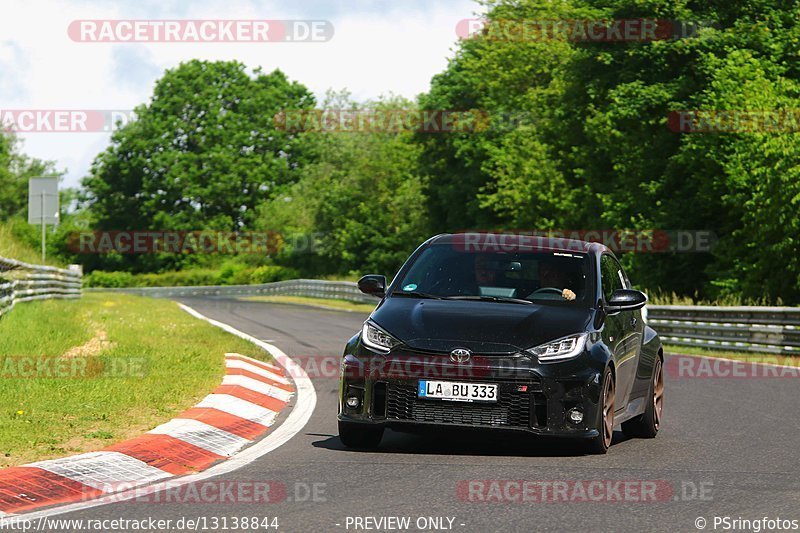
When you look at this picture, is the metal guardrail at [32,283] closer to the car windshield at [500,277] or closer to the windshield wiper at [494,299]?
the car windshield at [500,277]

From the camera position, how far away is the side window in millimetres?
10262

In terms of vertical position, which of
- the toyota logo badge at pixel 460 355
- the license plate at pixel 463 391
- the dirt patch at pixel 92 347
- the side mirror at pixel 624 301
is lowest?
the dirt patch at pixel 92 347

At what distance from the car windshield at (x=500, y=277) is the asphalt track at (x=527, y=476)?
118 cm

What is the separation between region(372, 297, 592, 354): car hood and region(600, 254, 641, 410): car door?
1.41ft

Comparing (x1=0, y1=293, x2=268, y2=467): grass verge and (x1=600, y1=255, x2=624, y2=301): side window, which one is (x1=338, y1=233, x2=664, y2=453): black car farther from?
(x1=0, y1=293, x2=268, y2=467): grass verge

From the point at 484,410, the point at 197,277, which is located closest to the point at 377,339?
the point at 484,410

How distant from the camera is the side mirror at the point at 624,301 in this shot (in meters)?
9.75

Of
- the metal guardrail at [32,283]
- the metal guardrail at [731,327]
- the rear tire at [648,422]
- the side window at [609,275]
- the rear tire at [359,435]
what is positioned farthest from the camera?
the metal guardrail at [731,327]

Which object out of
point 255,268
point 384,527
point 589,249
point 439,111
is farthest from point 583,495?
point 255,268

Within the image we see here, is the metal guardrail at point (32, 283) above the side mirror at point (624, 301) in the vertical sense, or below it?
below

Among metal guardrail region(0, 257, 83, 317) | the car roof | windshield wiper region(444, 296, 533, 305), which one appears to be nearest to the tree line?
metal guardrail region(0, 257, 83, 317)

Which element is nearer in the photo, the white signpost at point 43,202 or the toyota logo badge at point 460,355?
the toyota logo badge at point 460,355

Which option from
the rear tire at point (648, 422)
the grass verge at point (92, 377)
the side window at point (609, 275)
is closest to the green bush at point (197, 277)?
the grass verge at point (92, 377)

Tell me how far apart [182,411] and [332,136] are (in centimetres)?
7459
